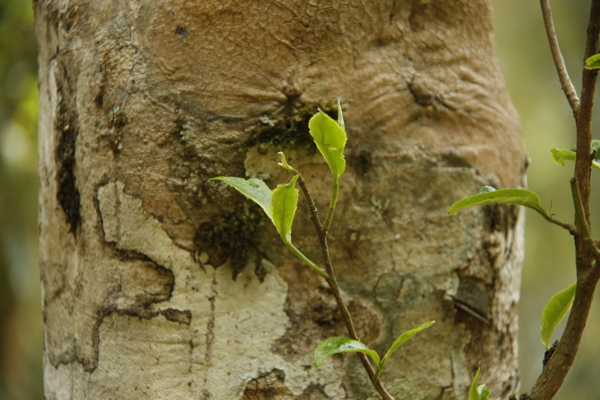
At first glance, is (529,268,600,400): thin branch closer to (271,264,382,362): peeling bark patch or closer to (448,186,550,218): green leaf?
(448,186,550,218): green leaf

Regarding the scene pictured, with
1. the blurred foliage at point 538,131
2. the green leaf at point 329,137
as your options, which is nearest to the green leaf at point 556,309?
the green leaf at point 329,137

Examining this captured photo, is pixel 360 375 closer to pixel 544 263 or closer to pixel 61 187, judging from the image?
pixel 61 187

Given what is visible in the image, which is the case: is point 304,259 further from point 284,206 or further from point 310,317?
point 310,317

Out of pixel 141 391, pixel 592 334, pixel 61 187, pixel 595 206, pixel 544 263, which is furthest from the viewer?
pixel 544 263

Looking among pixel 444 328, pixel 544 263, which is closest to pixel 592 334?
pixel 544 263

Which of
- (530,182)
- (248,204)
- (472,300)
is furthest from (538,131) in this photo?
(248,204)

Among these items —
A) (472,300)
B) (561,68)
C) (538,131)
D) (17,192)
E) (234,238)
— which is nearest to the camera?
(561,68)

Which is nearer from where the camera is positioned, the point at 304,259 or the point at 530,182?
the point at 304,259
